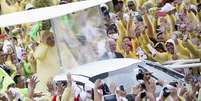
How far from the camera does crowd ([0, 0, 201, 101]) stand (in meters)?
8.36

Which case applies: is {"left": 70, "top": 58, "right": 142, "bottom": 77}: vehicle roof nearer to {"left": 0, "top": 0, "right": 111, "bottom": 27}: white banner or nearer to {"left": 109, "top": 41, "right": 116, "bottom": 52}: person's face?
{"left": 0, "top": 0, "right": 111, "bottom": 27}: white banner

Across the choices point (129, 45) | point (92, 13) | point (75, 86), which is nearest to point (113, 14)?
point (129, 45)

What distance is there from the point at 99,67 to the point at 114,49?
7.41 feet

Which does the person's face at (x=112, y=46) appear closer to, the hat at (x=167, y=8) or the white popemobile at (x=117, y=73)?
the hat at (x=167, y=8)

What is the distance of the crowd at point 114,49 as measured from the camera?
27.4 ft

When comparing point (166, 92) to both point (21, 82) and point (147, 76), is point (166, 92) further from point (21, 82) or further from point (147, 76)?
point (21, 82)

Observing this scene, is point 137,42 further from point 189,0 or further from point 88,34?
point 88,34

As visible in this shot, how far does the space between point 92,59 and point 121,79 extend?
1.87 feet

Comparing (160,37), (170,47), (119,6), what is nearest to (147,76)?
(170,47)

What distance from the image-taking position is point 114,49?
1166cm

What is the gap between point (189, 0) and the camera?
12945mm

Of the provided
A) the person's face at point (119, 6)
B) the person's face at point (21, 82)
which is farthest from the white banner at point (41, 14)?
the person's face at point (119, 6)

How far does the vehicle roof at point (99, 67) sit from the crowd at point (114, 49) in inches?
4.3

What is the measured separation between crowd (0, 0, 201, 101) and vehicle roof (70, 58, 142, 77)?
0.11 metres
